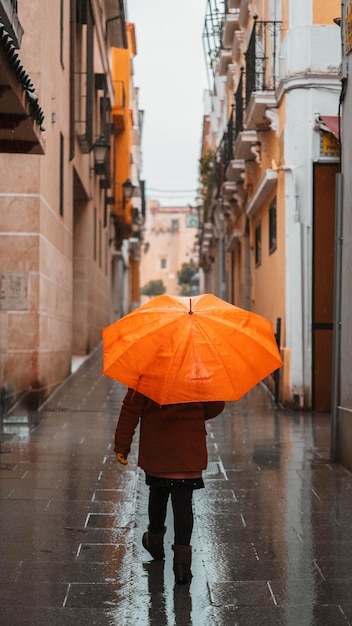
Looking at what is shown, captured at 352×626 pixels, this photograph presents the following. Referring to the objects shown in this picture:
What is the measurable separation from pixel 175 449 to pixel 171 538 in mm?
1380

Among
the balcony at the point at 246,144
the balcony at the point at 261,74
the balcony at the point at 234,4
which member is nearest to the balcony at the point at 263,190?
the balcony at the point at 246,144

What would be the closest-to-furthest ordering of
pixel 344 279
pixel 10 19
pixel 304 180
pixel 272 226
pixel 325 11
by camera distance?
1. pixel 10 19
2. pixel 344 279
3. pixel 325 11
4. pixel 304 180
5. pixel 272 226

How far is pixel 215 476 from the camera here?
8.84m

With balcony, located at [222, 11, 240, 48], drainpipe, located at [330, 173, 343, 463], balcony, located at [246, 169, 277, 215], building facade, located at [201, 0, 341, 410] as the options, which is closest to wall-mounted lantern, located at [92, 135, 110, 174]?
balcony, located at [222, 11, 240, 48]

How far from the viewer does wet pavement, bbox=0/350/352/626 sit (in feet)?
16.2

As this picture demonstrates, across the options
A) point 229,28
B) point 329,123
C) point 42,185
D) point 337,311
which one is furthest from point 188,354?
point 229,28

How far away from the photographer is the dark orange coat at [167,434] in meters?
5.41

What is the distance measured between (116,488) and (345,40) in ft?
17.1

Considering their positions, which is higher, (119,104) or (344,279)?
(119,104)

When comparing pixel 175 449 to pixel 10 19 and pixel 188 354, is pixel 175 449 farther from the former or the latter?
pixel 10 19

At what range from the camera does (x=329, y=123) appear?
14.3 metres

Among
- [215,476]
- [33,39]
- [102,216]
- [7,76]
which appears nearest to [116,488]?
[215,476]

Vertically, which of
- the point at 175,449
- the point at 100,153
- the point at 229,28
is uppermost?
the point at 229,28

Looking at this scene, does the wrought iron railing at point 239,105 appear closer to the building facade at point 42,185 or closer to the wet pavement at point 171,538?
the building facade at point 42,185
